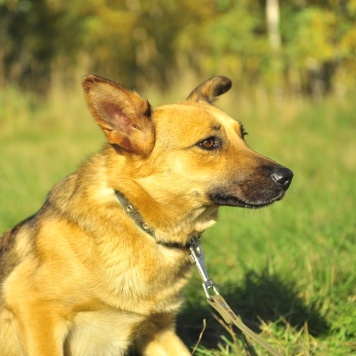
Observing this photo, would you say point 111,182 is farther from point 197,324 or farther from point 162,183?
point 197,324

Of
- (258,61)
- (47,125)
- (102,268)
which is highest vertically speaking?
(102,268)

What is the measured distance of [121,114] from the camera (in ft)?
10.6

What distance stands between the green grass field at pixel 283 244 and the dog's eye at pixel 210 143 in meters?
0.99

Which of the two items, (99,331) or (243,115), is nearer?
(99,331)

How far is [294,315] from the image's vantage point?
399cm

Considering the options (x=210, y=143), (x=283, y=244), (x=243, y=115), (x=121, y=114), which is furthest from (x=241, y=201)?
(x=243, y=115)

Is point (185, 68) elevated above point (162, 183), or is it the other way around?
point (162, 183)

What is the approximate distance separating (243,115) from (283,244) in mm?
6894

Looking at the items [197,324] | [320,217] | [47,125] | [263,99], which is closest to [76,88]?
[47,125]

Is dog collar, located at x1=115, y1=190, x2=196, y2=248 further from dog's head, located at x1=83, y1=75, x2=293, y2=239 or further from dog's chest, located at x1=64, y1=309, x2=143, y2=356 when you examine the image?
dog's chest, located at x1=64, y1=309, x2=143, y2=356

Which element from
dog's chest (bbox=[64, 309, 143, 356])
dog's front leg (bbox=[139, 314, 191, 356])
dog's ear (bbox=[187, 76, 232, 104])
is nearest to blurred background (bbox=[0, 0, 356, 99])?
dog's ear (bbox=[187, 76, 232, 104])

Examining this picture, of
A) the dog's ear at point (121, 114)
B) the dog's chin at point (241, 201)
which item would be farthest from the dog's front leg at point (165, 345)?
the dog's ear at point (121, 114)

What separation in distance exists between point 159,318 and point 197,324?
745mm

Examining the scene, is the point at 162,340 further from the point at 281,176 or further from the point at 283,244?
the point at 283,244
